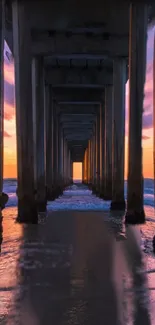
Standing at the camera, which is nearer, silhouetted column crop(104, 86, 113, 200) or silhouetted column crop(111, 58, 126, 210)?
silhouetted column crop(111, 58, 126, 210)

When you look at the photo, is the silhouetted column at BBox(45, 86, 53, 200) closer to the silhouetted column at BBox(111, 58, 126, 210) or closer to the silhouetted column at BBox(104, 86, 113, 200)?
the silhouetted column at BBox(104, 86, 113, 200)

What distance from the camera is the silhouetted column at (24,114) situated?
37.6ft

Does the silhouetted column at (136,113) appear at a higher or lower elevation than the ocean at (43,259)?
higher

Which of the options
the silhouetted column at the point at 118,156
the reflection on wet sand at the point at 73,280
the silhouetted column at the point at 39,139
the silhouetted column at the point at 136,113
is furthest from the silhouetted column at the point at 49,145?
the reflection on wet sand at the point at 73,280

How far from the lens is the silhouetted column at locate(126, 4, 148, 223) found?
1151 centimetres

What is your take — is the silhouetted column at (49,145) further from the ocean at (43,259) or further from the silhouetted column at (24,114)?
the ocean at (43,259)

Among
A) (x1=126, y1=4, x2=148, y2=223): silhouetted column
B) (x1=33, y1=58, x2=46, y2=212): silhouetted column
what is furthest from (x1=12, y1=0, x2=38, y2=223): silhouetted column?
(x1=33, y1=58, x2=46, y2=212): silhouetted column

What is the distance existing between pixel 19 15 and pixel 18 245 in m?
6.91

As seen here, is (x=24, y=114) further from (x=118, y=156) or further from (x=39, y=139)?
(x=118, y=156)

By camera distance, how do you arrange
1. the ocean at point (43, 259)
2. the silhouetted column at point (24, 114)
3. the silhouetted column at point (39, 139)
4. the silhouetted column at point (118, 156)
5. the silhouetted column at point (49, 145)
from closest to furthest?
the ocean at point (43, 259)
the silhouetted column at point (24, 114)
the silhouetted column at point (39, 139)
the silhouetted column at point (118, 156)
the silhouetted column at point (49, 145)

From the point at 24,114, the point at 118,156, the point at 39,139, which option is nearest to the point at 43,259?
the point at 24,114

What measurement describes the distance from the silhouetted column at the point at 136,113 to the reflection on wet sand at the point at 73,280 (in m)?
2.61

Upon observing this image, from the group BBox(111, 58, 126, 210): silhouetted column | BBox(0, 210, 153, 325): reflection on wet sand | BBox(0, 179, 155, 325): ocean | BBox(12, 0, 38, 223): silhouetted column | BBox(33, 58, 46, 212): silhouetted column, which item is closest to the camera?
BBox(0, 210, 153, 325): reflection on wet sand

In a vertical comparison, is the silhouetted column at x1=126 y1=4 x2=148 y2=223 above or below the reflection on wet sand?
above
